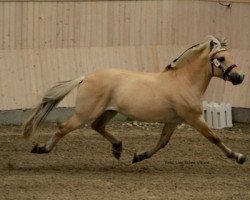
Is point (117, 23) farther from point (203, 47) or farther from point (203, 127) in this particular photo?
point (203, 127)

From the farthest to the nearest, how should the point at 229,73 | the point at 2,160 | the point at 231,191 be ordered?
the point at 2,160 < the point at 229,73 < the point at 231,191

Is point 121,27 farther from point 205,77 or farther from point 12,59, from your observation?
point 205,77

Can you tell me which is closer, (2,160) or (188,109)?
(188,109)

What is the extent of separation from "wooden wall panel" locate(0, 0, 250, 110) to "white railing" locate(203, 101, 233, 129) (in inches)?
13.4

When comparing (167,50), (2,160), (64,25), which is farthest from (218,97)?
(2,160)

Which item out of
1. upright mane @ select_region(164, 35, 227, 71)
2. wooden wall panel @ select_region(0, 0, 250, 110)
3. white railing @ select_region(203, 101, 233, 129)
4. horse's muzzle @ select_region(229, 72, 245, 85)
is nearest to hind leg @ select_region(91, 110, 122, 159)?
upright mane @ select_region(164, 35, 227, 71)

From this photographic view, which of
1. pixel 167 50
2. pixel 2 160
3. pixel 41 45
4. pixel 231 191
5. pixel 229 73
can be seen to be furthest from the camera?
pixel 167 50

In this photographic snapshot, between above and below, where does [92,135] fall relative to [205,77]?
below

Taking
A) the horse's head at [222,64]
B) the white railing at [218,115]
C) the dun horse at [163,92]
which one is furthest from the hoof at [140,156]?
the white railing at [218,115]

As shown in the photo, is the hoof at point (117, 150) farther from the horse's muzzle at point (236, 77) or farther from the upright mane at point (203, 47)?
the horse's muzzle at point (236, 77)

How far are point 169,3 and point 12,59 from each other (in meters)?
3.07

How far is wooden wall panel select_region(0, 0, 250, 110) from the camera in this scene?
13.1 meters

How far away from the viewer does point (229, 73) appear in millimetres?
9477

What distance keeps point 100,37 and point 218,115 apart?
246 cm
